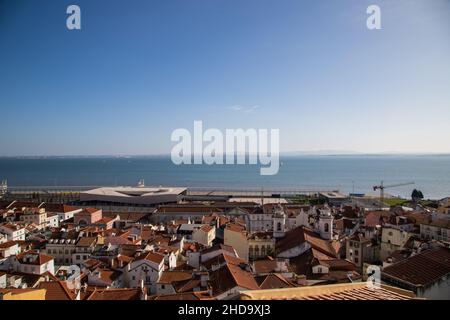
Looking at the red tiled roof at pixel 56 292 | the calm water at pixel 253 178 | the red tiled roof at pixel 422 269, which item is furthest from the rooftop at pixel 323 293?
the calm water at pixel 253 178

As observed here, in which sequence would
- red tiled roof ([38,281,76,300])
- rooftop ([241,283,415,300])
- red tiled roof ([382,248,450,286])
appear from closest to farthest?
rooftop ([241,283,415,300]) → red tiled roof ([382,248,450,286]) → red tiled roof ([38,281,76,300])

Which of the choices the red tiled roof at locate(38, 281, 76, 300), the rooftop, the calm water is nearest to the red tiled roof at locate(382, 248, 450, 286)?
the rooftop

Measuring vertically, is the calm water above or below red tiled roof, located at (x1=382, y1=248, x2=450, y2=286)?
below

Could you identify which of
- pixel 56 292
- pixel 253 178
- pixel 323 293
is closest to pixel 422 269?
pixel 323 293

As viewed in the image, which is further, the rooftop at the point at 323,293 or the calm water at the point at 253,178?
the calm water at the point at 253,178

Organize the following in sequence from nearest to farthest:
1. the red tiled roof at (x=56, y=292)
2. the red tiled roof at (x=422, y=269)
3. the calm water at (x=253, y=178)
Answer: the red tiled roof at (x=422, y=269), the red tiled roof at (x=56, y=292), the calm water at (x=253, y=178)

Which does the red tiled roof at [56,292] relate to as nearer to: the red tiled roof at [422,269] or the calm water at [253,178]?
the red tiled roof at [422,269]

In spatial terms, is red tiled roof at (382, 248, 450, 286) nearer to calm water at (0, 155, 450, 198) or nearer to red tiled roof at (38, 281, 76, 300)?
red tiled roof at (38, 281, 76, 300)

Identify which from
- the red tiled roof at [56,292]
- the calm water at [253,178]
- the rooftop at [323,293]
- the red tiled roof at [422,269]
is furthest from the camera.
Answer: the calm water at [253,178]

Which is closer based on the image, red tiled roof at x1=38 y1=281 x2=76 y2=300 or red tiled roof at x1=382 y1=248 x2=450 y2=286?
red tiled roof at x1=382 y1=248 x2=450 y2=286

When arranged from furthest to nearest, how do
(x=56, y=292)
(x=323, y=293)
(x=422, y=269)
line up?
(x=56, y=292)
(x=422, y=269)
(x=323, y=293)

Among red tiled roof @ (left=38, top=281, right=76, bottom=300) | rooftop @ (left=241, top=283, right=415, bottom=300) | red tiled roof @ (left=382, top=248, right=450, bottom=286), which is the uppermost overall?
rooftop @ (left=241, top=283, right=415, bottom=300)

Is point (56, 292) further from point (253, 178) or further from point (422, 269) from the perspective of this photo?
point (253, 178)

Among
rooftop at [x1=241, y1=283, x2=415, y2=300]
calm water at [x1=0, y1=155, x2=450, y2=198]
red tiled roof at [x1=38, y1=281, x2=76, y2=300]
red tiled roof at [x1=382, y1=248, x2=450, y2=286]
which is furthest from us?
calm water at [x1=0, y1=155, x2=450, y2=198]
